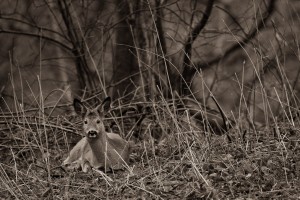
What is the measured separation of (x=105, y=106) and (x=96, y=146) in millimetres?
448

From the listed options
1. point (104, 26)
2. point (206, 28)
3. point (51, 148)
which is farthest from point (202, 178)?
point (206, 28)

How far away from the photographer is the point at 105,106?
8.52 m

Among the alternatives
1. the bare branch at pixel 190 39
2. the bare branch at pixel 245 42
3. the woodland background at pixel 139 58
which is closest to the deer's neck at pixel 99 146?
the woodland background at pixel 139 58

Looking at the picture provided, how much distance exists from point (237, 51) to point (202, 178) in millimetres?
7433

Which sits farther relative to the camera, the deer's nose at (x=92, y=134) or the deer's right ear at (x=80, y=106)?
the deer's right ear at (x=80, y=106)

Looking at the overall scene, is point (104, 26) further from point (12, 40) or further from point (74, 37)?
point (12, 40)

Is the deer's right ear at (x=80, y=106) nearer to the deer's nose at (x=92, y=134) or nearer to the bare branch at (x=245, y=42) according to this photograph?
the deer's nose at (x=92, y=134)

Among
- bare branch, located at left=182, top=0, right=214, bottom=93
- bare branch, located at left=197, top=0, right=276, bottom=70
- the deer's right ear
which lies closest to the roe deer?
the deer's right ear

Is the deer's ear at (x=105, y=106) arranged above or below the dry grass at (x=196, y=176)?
above

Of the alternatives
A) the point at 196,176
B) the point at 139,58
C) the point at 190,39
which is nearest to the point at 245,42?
the point at 190,39

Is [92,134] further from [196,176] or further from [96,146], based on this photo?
[196,176]

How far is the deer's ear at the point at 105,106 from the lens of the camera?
27.6ft

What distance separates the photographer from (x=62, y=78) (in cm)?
1349

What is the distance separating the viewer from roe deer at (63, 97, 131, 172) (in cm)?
814
